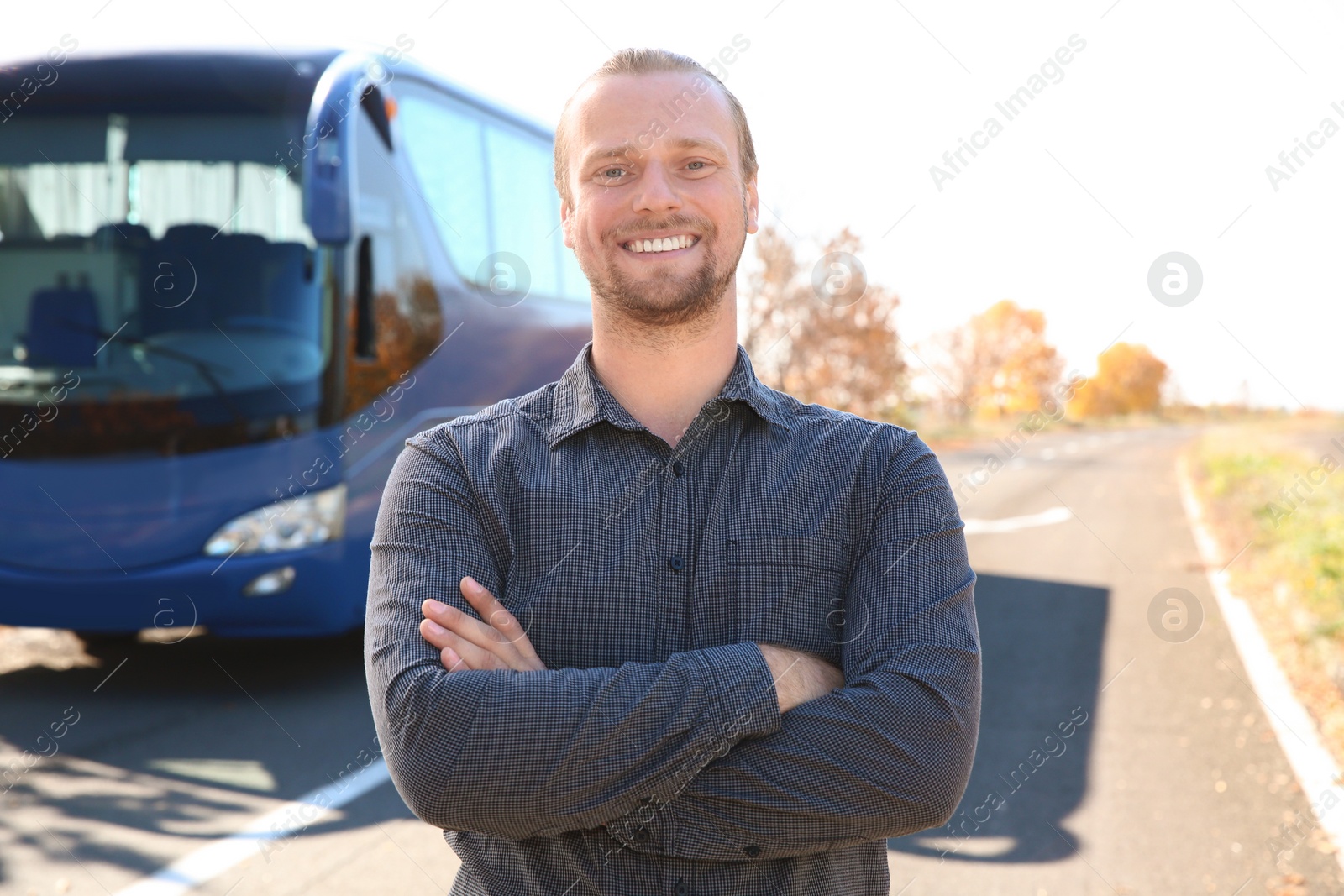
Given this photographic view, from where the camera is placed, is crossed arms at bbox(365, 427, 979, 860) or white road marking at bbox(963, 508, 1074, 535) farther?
→ white road marking at bbox(963, 508, 1074, 535)

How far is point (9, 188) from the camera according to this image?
645 cm

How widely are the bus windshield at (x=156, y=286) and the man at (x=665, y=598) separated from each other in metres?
4.52

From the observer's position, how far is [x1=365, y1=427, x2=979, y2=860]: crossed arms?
72.0 inches

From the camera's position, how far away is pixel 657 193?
2027 millimetres

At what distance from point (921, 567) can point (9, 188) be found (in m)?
6.41

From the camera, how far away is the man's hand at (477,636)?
196cm

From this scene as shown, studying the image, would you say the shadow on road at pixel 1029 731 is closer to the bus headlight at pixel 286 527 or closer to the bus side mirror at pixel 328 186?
the bus headlight at pixel 286 527

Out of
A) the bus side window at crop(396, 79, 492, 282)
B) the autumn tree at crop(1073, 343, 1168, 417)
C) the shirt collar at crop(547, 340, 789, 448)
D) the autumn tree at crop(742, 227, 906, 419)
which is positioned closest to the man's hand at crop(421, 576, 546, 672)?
the shirt collar at crop(547, 340, 789, 448)

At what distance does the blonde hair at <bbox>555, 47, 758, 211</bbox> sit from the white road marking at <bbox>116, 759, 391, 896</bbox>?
9.53 feet

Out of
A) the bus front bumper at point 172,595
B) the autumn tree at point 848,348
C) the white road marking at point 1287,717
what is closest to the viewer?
the white road marking at point 1287,717

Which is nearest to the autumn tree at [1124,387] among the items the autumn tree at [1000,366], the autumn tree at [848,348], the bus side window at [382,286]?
the autumn tree at [1000,366]

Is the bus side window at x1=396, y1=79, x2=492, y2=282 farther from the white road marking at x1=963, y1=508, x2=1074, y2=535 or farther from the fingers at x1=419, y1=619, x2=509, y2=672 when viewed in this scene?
the white road marking at x1=963, y1=508, x2=1074, y2=535

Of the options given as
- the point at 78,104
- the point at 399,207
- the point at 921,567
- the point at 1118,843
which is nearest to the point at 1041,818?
the point at 1118,843

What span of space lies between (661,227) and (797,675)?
86 cm
